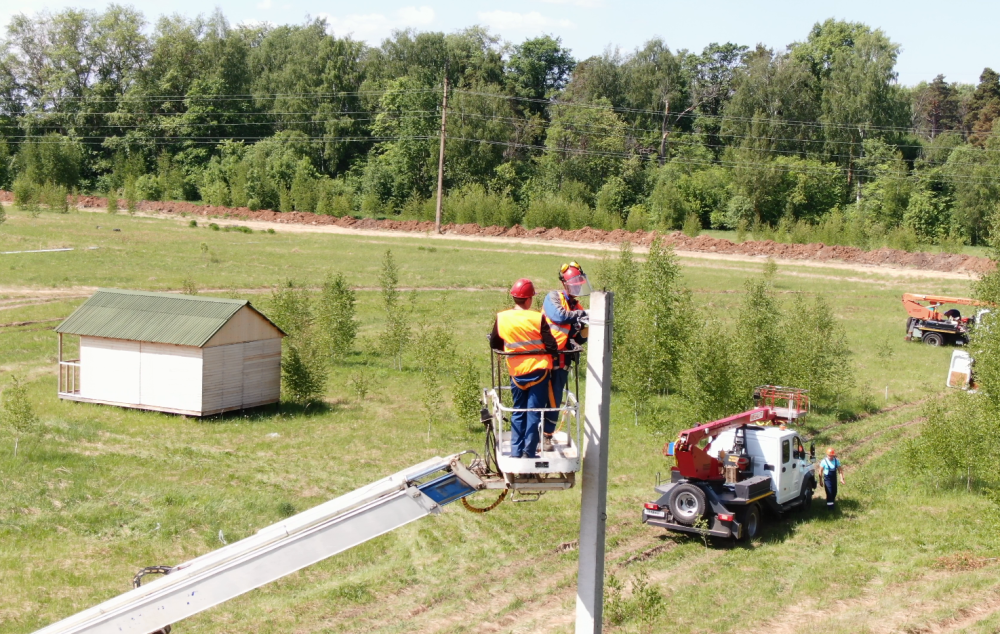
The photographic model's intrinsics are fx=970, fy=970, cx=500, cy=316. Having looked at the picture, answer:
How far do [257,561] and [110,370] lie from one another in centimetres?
2180

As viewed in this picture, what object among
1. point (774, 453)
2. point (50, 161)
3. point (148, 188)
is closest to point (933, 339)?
point (774, 453)

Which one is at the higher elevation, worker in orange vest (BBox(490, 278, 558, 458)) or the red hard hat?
the red hard hat

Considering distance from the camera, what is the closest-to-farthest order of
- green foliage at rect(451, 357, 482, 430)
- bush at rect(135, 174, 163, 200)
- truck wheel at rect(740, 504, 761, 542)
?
truck wheel at rect(740, 504, 761, 542) → green foliage at rect(451, 357, 482, 430) → bush at rect(135, 174, 163, 200)

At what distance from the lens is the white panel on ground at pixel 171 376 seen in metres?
26.7

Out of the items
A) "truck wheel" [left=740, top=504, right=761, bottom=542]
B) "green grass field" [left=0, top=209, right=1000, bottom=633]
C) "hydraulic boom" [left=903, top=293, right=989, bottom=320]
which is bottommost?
"green grass field" [left=0, top=209, right=1000, bottom=633]

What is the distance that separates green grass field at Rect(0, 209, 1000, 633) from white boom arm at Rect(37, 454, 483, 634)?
6.24 metres

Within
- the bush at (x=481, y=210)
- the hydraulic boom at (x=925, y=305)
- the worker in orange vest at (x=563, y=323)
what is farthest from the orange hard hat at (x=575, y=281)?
the bush at (x=481, y=210)

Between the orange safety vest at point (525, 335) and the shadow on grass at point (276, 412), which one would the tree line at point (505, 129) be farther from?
the orange safety vest at point (525, 335)

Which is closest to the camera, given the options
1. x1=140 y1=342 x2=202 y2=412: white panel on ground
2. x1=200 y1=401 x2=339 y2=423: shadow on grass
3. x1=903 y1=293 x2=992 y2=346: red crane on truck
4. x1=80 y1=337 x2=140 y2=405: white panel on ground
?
x1=140 y1=342 x2=202 y2=412: white panel on ground

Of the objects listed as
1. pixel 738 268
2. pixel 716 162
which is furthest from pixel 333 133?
pixel 738 268

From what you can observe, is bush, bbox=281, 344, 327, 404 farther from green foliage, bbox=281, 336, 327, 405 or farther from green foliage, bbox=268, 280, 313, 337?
green foliage, bbox=268, 280, 313, 337

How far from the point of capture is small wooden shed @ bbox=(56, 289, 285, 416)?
26.8 m

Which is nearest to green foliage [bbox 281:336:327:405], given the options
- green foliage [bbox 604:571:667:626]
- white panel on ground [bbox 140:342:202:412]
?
white panel on ground [bbox 140:342:202:412]

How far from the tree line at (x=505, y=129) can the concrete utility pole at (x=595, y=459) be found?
7092 cm
